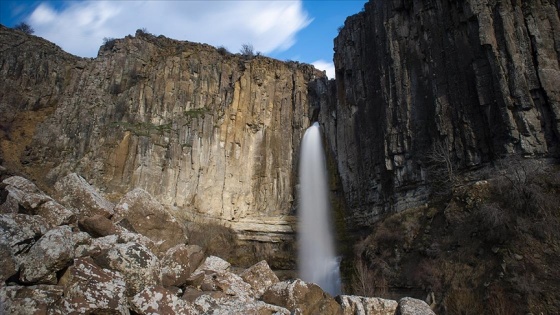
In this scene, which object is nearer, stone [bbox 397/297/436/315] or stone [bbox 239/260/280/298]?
stone [bbox 397/297/436/315]

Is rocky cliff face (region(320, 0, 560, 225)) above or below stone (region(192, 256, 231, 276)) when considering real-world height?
above

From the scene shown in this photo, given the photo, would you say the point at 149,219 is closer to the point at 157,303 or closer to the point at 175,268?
the point at 175,268

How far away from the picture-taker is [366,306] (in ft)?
36.6

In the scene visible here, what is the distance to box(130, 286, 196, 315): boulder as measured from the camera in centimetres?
877

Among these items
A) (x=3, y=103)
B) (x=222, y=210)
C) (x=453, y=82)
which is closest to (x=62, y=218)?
(x=453, y=82)

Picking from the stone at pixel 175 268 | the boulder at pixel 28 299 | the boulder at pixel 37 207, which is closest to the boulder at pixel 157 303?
the stone at pixel 175 268

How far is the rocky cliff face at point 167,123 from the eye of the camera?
44625 mm

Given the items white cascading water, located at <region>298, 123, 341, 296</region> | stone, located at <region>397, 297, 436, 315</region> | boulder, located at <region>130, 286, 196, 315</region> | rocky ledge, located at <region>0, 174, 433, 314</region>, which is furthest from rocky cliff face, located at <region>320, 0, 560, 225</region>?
boulder, located at <region>130, 286, 196, 315</region>

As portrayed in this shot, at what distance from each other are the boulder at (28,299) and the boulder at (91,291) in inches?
7.9

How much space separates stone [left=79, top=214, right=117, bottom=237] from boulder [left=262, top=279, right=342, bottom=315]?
4.57 m

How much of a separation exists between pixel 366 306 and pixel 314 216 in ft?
111

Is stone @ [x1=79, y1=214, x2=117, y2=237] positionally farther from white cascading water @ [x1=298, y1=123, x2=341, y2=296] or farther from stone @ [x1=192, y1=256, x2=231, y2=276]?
white cascading water @ [x1=298, y1=123, x2=341, y2=296]

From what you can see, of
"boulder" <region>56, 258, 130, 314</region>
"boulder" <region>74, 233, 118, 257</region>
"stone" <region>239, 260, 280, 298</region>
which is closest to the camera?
"boulder" <region>56, 258, 130, 314</region>

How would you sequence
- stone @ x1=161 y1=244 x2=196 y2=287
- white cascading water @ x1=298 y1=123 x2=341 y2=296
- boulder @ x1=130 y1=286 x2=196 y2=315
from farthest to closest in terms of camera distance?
white cascading water @ x1=298 y1=123 x2=341 y2=296 → stone @ x1=161 y1=244 x2=196 y2=287 → boulder @ x1=130 y1=286 x2=196 y2=315
